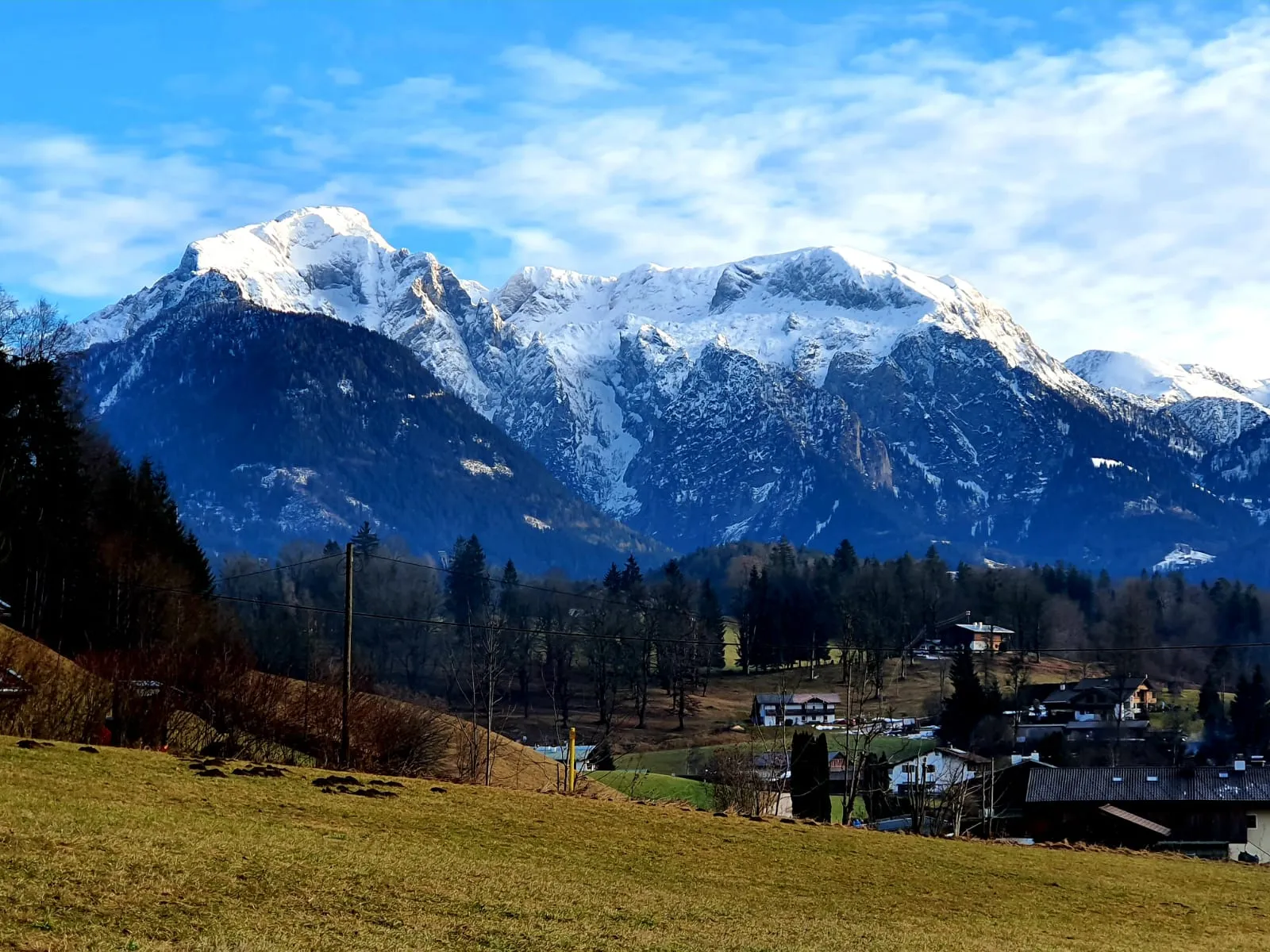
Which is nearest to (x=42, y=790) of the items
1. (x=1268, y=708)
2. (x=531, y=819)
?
(x=531, y=819)

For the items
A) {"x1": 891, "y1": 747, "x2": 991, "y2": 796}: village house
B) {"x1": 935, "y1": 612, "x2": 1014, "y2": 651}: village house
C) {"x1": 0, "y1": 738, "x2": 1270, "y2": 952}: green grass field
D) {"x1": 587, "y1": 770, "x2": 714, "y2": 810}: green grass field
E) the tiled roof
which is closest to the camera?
{"x1": 0, "y1": 738, "x2": 1270, "y2": 952}: green grass field

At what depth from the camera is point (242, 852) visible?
28.6 meters

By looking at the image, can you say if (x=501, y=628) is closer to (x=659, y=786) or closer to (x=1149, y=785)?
(x=659, y=786)

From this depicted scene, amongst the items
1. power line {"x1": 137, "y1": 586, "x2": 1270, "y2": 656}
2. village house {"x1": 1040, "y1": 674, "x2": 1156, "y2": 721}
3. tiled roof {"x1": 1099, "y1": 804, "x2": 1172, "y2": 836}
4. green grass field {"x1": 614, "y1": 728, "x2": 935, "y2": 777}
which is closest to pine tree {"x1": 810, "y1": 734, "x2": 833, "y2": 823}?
power line {"x1": 137, "y1": 586, "x2": 1270, "y2": 656}

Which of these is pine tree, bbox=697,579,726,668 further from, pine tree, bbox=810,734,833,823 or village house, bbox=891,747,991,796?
pine tree, bbox=810,734,833,823

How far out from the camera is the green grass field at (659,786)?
251ft

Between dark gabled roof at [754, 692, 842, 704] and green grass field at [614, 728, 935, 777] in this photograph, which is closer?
green grass field at [614, 728, 935, 777]

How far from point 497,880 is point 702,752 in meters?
83.4

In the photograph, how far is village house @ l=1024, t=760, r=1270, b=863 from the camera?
83812 millimetres

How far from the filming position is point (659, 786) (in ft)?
269

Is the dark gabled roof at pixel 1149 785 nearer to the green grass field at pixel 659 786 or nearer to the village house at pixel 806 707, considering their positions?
the green grass field at pixel 659 786

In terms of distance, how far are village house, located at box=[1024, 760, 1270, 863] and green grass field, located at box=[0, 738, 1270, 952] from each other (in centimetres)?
3608

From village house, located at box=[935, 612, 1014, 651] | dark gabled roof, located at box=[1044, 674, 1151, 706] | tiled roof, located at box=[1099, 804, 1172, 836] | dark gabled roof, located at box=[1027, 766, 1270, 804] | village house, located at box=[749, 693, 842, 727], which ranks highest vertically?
village house, located at box=[935, 612, 1014, 651]

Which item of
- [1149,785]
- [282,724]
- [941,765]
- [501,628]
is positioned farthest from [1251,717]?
[282,724]
